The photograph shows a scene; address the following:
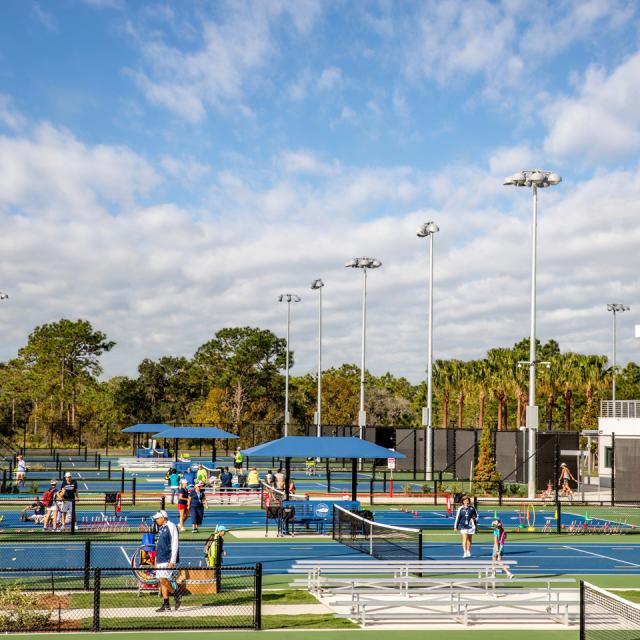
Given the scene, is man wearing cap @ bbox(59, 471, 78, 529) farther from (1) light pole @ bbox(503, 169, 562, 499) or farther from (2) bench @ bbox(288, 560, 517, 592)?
(1) light pole @ bbox(503, 169, 562, 499)

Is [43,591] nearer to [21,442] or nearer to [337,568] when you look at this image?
[337,568]

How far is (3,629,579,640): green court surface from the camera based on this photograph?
47.8 feet

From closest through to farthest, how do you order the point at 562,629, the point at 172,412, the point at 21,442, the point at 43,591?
the point at 562,629
the point at 43,591
the point at 21,442
the point at 172,412

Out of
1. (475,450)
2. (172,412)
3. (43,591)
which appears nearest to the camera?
(43,591)

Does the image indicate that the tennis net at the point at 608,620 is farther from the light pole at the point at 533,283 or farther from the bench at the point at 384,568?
the light pole at the point at 533,283

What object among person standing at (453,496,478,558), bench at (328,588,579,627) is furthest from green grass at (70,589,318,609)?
person standing at (453,496,478,558)

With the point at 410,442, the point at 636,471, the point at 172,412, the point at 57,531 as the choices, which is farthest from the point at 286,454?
the point at 172,412

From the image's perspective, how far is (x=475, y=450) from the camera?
176 ft

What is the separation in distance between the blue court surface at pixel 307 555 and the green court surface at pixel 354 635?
6.72 metres

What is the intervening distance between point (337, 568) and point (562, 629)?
14.5 ft

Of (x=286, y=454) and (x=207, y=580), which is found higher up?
(x=286, y=454)

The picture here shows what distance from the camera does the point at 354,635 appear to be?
1511 cm

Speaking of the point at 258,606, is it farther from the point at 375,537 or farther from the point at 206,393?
the point at 206,393

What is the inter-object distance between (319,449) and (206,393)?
74.7m
